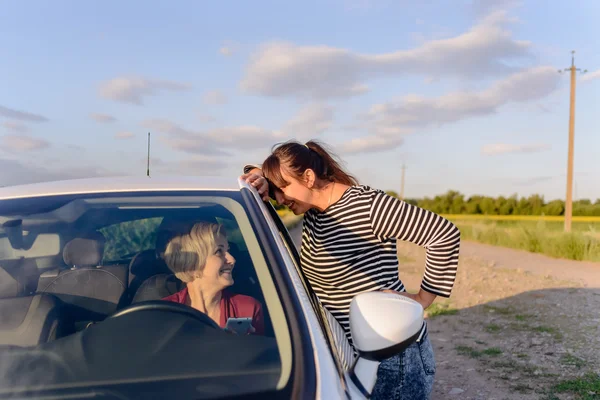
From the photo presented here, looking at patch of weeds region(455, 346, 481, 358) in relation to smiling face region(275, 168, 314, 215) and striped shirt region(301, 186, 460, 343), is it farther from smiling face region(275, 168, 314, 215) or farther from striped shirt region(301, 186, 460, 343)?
smiling face region(275, 168, 314, 215)

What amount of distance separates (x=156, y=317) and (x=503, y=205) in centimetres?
5382

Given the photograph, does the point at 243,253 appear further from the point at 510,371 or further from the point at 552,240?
the point at 552,240

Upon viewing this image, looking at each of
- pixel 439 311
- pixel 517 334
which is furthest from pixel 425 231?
pixel 439 311

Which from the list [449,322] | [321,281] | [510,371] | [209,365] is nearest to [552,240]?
[449,322]

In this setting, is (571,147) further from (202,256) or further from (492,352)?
(202,256)

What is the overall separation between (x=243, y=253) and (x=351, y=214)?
0.78 metres

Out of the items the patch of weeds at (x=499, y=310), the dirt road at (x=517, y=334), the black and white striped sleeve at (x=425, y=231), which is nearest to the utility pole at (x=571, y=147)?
the dirt road at (x=517, y=334)

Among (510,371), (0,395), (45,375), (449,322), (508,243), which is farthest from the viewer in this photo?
(508,243)

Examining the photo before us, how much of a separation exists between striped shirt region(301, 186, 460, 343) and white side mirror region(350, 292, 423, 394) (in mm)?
992

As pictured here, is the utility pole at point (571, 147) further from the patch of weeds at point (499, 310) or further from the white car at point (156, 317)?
the white car at point (156, 317)

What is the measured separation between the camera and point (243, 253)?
2100 mm

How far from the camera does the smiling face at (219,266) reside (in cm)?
208

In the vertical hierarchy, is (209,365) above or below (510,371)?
above

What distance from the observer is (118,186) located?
Result: 2.24 m
